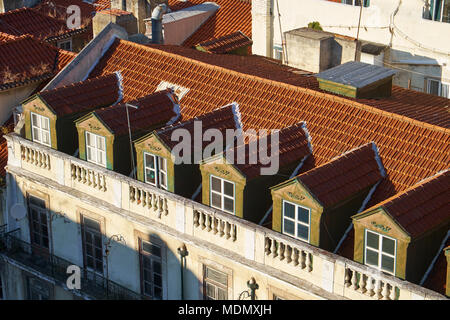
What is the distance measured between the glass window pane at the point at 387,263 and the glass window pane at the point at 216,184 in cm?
610

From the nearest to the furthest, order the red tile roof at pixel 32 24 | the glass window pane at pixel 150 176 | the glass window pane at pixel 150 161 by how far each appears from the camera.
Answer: the glass window pane at pixel 150 161
the glass window pane at pixel 150 176
the red tile roof at pixel 32 24

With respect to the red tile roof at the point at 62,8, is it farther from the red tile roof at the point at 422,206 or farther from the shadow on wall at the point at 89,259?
the red tile roof at the point at 422,206

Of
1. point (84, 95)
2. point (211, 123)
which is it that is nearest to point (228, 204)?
point (211, 123)

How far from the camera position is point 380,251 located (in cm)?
2905

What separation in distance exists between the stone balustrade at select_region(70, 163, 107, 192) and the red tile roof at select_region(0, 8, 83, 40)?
1458 cm

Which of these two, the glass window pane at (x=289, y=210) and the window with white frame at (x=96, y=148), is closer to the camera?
the glass window pane at (x=289, y=210)

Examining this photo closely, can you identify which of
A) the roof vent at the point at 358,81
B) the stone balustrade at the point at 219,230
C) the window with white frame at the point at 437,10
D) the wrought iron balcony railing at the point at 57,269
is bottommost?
the wrought iron balcony railing at the point at 57,269

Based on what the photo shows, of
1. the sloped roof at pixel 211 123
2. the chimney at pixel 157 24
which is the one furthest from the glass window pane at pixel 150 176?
the chimney at pixel 157 24

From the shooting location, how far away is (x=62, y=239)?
38438mm

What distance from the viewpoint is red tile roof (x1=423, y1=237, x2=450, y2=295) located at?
28.9 meters

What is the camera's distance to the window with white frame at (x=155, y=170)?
112ft

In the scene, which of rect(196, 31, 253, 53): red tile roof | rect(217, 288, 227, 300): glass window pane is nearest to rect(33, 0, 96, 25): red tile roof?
rect(196, 31, 253, 53): red tile roof
